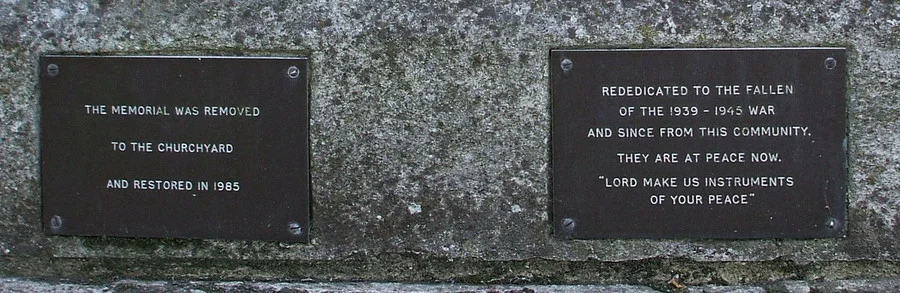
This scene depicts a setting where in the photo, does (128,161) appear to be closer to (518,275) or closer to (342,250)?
(342,250)

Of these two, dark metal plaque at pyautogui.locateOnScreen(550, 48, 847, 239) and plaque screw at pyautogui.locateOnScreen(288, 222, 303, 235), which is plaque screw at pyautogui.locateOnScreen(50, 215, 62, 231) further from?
dark metal plaque at pyautogui.locateOnScreen(550, 48, 847, 239)

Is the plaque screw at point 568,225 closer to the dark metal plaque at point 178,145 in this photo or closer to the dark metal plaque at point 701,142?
the dark metal plaque at point 701,142

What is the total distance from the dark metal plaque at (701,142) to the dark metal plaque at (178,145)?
649 millimetres

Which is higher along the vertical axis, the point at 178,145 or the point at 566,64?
the point at 566,64

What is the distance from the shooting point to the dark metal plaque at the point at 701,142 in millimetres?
2098

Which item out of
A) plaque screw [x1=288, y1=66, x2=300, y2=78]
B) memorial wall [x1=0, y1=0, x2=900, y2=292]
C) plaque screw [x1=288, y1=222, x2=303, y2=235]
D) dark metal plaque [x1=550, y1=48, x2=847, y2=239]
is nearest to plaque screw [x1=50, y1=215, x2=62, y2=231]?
memorial wall [x1=0, y1=0, x2=900, y2=292]

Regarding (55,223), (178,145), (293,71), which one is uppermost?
(293,71)

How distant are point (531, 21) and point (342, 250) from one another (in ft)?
2.34

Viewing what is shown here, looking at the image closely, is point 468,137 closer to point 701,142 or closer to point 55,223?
point 701,142

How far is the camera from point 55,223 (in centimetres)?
223

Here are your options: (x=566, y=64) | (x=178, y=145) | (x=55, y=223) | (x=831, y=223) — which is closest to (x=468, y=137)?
(x=566, y=64)

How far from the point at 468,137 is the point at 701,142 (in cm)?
54

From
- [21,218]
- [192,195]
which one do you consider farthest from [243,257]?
[21,218]

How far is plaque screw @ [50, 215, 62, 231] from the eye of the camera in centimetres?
223
